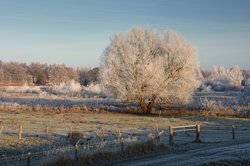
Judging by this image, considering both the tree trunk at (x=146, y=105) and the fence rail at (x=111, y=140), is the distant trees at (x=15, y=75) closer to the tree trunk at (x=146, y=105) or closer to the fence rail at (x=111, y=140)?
the tree trunk at (x=146, y=105)

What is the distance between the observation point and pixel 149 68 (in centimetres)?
6322

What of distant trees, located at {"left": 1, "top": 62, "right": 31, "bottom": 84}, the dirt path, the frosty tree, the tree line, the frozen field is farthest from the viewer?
distant trees, located at {"left": 1, "top": 62, "right": 31, "bottom": 84}

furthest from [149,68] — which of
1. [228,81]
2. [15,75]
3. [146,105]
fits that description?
[15,75]

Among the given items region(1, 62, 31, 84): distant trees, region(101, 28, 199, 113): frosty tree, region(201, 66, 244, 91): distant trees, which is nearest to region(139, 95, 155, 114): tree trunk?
region(101, 28, 199, 113): frosty tree

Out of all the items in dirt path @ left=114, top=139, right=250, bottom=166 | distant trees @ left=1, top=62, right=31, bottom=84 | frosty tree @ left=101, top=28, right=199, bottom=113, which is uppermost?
distant trees @ left=1, top=62, right=31, bottom=84

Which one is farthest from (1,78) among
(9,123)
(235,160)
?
(235,160)

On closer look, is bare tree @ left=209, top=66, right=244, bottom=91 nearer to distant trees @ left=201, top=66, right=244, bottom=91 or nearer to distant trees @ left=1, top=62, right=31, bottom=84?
distant trees @ left=201, top=66, right=244, bottom=91

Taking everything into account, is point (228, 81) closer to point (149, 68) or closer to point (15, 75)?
point (149, 68)

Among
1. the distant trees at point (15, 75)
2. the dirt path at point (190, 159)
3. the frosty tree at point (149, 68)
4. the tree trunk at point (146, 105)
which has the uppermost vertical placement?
the distant trees at point (15, 75)

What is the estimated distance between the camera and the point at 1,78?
168 meters

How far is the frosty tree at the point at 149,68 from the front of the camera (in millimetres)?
64000

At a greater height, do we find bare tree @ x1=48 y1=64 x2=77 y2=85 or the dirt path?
bare tree @ x1=48 y1=64 x2=77 y2=85

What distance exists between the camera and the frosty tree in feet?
210

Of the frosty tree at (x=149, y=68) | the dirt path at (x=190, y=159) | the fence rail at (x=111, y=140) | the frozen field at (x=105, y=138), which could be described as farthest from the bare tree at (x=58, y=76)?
the dirt path at (x=190, y=159)
